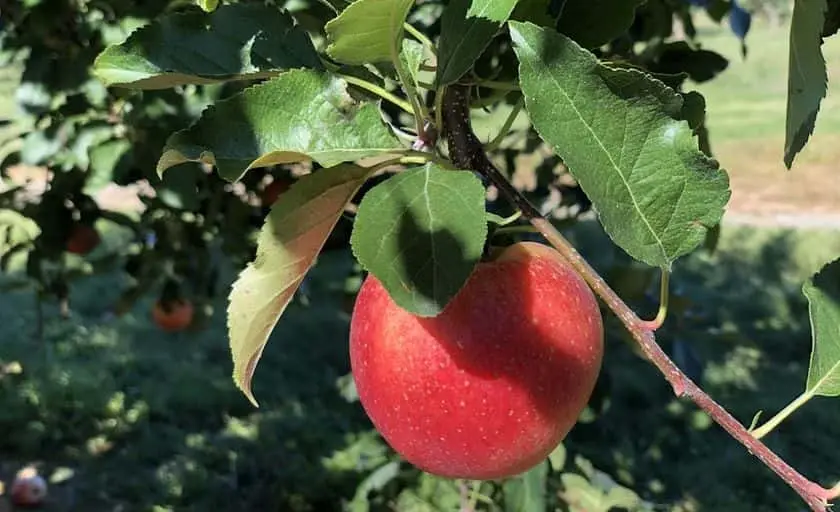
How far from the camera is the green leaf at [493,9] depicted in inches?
21.2

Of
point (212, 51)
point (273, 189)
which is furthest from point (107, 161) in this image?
point (212, 51)

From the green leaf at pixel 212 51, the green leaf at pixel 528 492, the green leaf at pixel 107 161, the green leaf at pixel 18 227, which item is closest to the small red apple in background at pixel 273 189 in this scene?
the green leaf at pixel 107 161

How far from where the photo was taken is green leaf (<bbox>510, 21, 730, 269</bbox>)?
500mm

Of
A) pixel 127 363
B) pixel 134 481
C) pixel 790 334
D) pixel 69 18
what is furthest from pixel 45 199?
pixel 790 334

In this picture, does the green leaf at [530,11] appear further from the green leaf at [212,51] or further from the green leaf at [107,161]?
the green leaf at [107,161]

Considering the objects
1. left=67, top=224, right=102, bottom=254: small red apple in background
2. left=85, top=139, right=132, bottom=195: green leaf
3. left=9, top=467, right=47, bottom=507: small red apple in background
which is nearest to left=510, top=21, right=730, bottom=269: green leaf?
left=85, top=139, right=132, bottom=195: green leaf

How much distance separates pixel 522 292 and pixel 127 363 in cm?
335

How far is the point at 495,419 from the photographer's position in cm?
62

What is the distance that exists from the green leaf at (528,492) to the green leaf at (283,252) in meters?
0.88

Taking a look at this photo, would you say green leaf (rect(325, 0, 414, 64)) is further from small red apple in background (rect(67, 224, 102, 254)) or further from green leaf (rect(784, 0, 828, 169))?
small red apple in background (rect(67, 224, 102, 254))

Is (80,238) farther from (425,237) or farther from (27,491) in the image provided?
(425,237)

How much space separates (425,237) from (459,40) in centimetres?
12

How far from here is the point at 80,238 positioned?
199 cm

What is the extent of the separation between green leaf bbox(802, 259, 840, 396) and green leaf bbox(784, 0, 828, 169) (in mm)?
89
